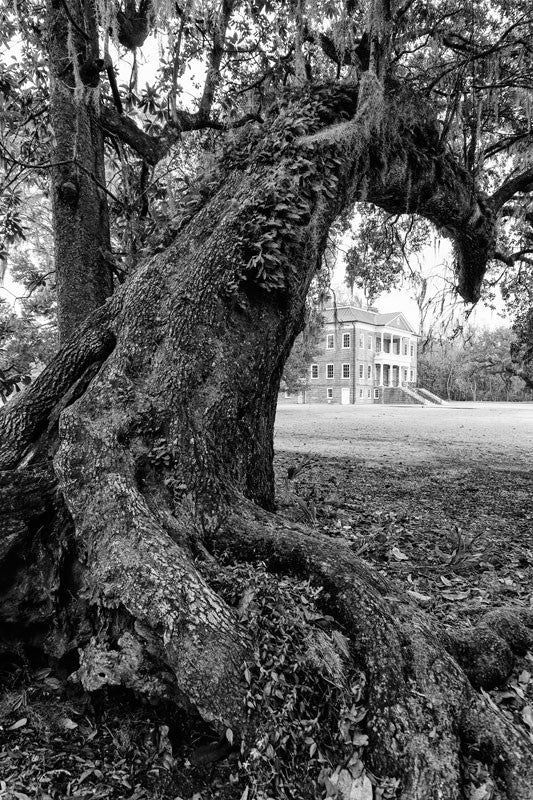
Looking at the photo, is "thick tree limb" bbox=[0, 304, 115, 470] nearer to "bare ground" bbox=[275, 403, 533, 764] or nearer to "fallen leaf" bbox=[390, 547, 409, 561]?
"bare ground" bbox=[275, 403, 533, 764]

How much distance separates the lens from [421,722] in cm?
190

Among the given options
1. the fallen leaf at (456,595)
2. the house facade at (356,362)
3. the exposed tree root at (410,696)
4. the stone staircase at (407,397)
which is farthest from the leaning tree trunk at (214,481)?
the stone staircase at (407,397)

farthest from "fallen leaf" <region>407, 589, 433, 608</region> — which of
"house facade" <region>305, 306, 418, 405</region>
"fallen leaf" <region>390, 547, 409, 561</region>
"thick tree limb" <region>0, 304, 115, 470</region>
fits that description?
"house facade" <region>305, 306, 418, 405</region>

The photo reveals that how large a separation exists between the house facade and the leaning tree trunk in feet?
140

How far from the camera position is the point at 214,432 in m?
3.06

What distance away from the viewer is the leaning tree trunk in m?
1.93

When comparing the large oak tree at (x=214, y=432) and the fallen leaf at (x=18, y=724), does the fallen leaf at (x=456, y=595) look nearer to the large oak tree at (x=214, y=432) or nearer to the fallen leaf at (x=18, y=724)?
the large oak tree at (x=214, y=432)

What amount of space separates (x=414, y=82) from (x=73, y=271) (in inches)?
259

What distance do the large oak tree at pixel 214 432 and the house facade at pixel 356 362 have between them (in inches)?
1642

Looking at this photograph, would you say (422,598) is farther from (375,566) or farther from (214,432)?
(214,432)

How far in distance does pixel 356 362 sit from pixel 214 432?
157 ft

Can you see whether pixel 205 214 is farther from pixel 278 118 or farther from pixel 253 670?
pixel 253 670

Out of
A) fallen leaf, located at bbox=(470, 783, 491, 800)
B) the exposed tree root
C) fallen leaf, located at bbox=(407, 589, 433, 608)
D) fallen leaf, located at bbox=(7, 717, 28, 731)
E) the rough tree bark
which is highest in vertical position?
the rough tree bark

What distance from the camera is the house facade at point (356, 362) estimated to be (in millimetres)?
49406
